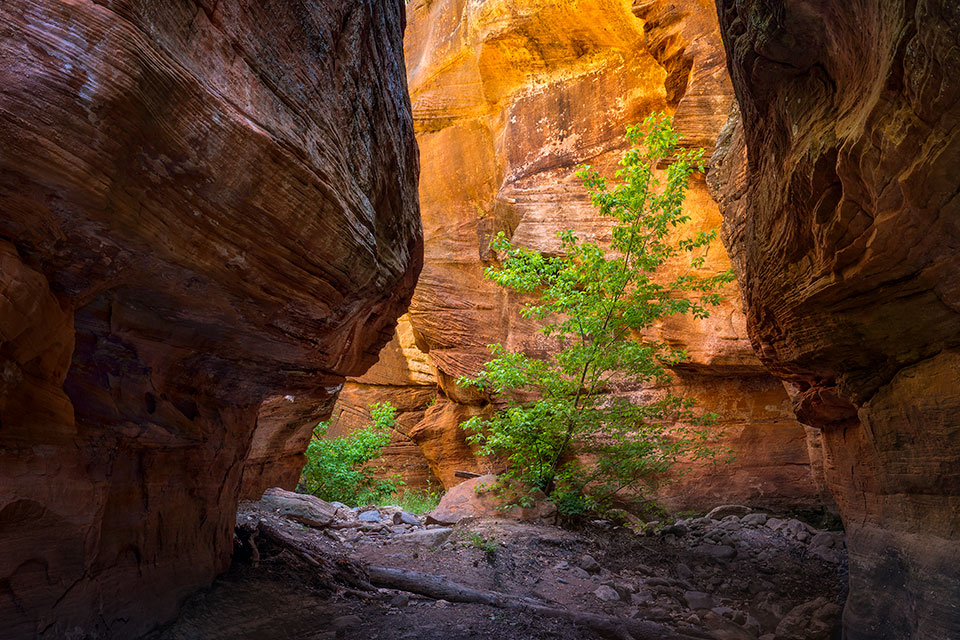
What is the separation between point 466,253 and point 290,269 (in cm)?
1557

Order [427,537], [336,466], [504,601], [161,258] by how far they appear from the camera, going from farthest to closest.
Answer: [336,466] < [427,537] < [504,601] < [161,258]

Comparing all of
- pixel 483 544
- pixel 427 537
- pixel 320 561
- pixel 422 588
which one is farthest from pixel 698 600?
pixel 320 561

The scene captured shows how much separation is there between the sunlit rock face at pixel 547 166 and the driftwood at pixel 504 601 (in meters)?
9.35

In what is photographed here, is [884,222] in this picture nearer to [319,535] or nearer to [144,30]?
[144,30]

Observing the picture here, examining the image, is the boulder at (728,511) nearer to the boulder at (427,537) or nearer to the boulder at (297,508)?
the boulder at (427,537)

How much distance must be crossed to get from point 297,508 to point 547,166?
12391 mm

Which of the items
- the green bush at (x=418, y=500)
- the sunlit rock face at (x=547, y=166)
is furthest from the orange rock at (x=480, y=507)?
the sunlit rock face at (x=547, y=166)

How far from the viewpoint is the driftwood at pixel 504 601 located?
18.5 feet

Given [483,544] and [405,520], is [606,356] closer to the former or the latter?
[483,544]

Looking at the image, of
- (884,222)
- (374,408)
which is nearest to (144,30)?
(884,222)

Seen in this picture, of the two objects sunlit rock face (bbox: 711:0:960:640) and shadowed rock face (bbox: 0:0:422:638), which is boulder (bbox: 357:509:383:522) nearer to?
shadowed rock face (bbox: 0:0:422:638)

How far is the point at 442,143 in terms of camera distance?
20.7m

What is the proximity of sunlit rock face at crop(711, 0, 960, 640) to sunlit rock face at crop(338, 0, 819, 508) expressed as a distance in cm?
826

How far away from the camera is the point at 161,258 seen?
3.28 meters
